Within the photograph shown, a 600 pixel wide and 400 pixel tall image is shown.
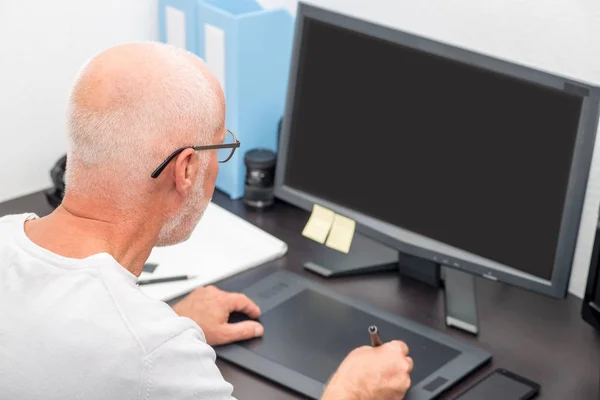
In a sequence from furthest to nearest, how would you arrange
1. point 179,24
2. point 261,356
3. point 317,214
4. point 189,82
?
1. point 179,24
2. point 317,214
3. point 261,356
4. point 189,82

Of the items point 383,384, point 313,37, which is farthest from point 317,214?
point 383,384

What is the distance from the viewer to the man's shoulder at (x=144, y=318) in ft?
4.13

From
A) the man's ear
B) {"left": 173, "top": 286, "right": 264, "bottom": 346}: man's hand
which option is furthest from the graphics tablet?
the man's ear

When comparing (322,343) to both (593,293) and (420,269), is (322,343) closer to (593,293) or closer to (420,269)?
(420,269)

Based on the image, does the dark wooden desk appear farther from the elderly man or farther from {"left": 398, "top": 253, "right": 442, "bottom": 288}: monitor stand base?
the elderly man

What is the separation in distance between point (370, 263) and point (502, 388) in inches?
17.8

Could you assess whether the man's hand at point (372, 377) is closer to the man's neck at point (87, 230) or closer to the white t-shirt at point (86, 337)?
the white t-shirt at point (86, 337)

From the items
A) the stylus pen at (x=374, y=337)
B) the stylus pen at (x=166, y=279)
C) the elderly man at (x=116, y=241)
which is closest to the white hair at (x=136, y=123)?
the elderly man at (x=116, y=241)

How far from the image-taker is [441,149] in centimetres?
176

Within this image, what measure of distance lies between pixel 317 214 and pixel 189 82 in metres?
0.66

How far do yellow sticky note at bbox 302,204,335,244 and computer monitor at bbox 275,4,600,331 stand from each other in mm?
17

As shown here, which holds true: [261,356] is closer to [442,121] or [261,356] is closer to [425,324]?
[425,324]

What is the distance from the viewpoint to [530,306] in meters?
1.87

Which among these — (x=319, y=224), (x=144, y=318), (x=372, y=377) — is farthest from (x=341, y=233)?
(x=144, y=318)
